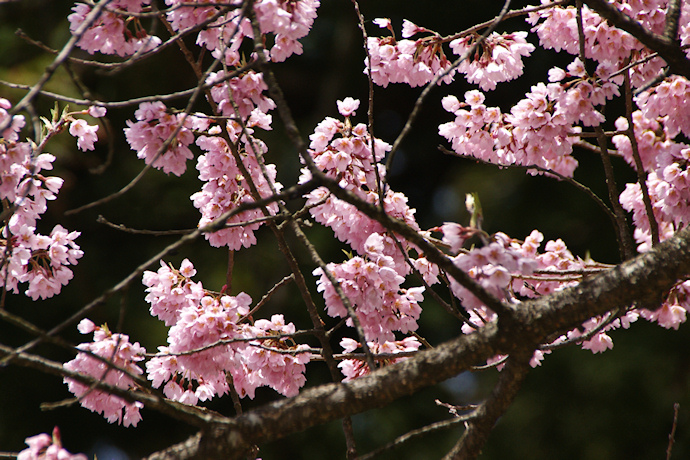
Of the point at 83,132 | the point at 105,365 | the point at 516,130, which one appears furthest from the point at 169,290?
the point at 516,130

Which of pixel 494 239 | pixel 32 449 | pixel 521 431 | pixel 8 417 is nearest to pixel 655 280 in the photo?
pixel 494 239

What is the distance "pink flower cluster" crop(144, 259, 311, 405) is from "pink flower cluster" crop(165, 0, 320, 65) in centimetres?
54

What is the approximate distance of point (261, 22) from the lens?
1157 millimetres

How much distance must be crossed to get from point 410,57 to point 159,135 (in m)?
0.69

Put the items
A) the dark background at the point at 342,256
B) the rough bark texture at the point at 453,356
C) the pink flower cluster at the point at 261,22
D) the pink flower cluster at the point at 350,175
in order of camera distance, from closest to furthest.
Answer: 1. the rough bark texture at the point at 453,356
2. the pink flower cluster at the point at 261,22
3. the pink flower cluster at the point at 350,175
4. the dark background at the point at 342,256

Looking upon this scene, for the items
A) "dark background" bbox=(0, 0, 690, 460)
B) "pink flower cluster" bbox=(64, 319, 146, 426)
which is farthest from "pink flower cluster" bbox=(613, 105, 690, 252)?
"dark background" bbox=(0, 0, 690, 460)

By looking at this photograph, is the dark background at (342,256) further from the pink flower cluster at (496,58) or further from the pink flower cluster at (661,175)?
the pink flower cluster at (496,58)

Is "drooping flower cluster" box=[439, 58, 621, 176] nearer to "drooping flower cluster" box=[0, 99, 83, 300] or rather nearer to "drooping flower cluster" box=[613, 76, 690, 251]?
"drooping flower cluster" box=[613, 76, 690, 251]

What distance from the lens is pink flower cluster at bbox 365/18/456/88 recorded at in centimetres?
170

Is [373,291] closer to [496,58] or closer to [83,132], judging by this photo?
[496,58]

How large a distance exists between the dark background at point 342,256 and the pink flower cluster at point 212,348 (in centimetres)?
189

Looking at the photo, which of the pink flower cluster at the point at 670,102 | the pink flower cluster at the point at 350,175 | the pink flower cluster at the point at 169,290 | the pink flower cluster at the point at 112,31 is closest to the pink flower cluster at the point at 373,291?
the pink flower cluster at the point at 350,175

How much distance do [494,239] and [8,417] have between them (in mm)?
4129

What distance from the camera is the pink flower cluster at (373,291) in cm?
150
